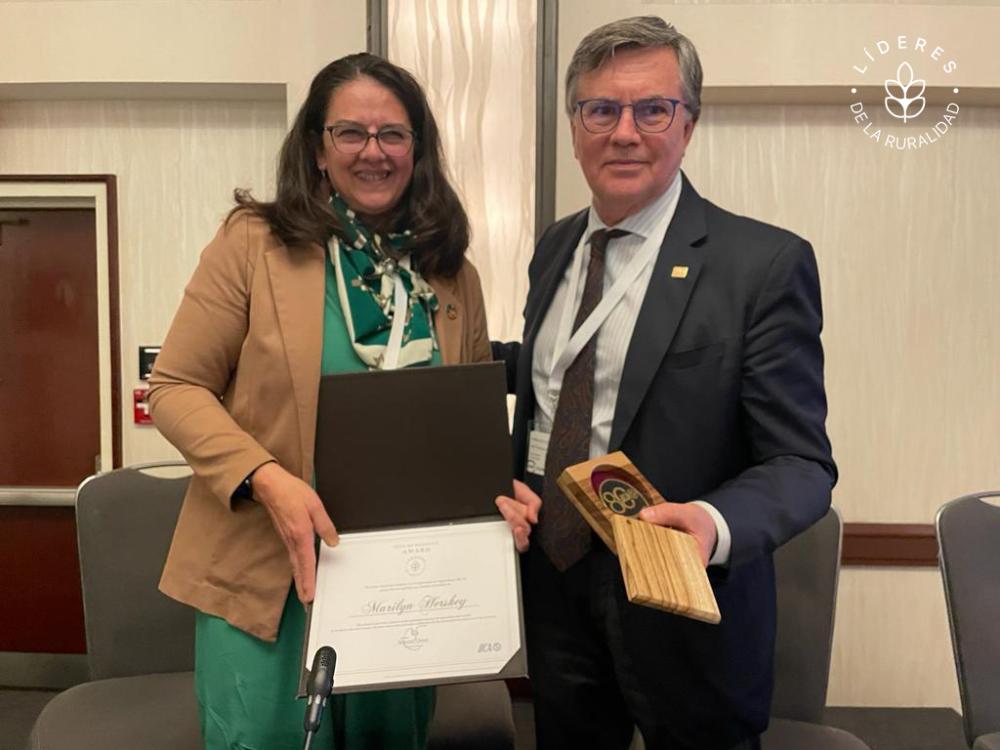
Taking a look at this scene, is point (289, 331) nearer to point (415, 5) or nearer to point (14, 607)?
point (415, 5)

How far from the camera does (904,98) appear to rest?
2.72 metres

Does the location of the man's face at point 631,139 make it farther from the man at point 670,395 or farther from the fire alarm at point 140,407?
the fire alarm at point 140,407

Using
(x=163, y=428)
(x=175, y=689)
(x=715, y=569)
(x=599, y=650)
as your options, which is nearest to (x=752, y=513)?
(x=715, y=569)

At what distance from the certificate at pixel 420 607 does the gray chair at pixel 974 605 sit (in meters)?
1.14

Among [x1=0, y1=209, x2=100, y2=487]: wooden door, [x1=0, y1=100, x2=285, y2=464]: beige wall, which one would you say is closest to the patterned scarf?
[x1=0, y1=100, x2=285, y2=464]: beige wall

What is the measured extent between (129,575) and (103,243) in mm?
1529

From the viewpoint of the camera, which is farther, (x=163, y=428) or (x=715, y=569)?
(x=163, y=428)

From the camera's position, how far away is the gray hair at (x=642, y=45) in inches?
50.3

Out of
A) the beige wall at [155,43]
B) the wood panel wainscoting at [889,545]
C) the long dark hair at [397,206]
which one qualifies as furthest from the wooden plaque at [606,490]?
the wood panel wainscoting at [889,545]

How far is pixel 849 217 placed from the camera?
287 centimetres

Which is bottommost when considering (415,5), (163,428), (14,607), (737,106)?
(14,607)

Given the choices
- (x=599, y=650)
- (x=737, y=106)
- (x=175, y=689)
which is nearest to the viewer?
(x=599, y=650)

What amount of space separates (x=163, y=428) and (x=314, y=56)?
1763mm

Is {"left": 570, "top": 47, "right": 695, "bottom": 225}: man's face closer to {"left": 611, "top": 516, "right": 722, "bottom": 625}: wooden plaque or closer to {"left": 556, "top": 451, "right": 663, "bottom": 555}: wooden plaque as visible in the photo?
{"left": 556, "top": 451, "right": 663, "bottom": 555}: wooden plaque
